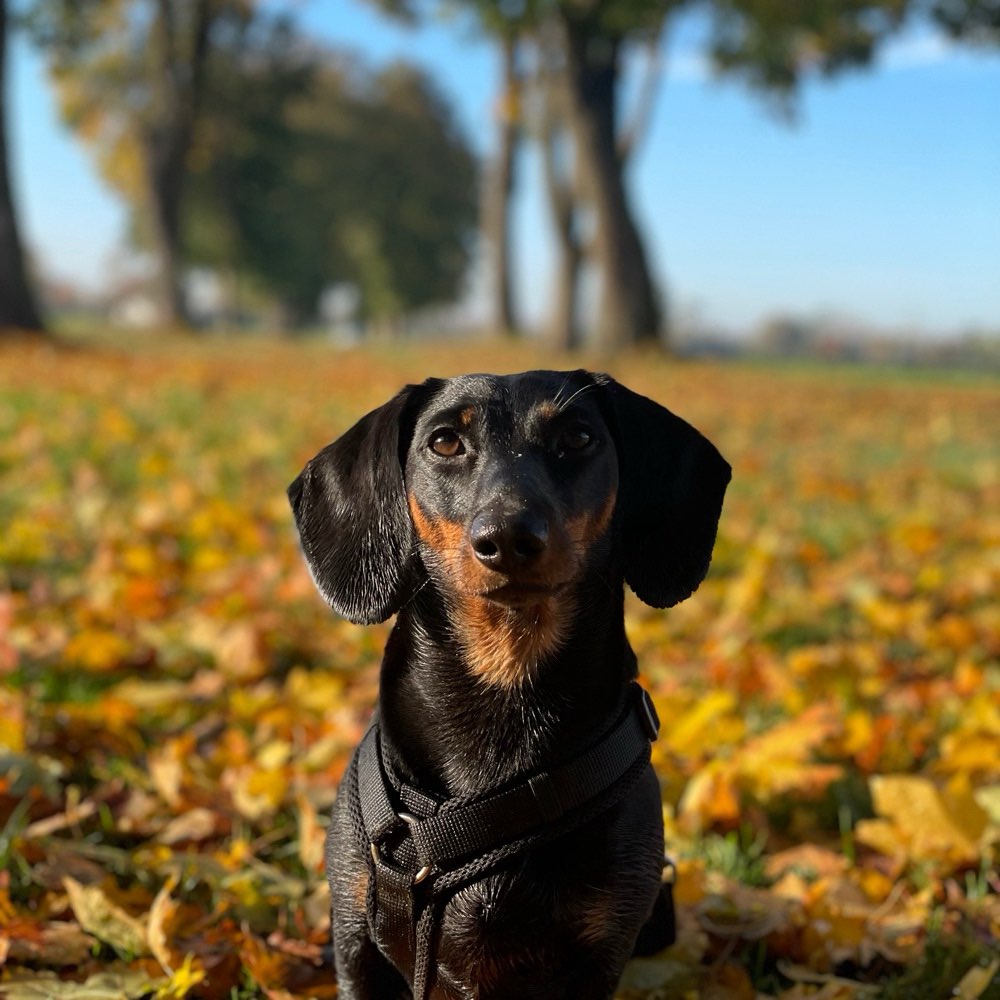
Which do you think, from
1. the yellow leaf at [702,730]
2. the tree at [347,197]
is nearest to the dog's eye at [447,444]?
the yellow leaf at [702,730]

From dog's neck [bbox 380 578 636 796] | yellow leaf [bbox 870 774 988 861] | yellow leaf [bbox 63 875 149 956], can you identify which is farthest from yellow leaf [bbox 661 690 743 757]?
yellow leaf [bbox 63 875 149 956]

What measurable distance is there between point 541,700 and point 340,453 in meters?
0.57

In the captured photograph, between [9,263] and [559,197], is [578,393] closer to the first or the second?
[9,263]

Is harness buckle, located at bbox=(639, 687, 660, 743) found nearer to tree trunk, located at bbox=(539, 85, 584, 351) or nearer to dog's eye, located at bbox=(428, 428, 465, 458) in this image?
dog's eye, located at bbox=(428, 428, 465, 458)

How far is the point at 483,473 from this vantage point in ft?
6.03

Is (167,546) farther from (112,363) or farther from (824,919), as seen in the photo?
(112,363)

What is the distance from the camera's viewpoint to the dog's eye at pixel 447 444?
1935mm

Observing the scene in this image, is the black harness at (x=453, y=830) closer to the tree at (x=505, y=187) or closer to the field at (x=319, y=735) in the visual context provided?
the field at (x=319, y=735)

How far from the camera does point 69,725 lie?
3.50 meters

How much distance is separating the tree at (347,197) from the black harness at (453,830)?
46826 mm

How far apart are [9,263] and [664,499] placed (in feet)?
56.5

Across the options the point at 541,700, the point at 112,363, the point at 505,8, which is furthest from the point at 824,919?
the point at 505,8

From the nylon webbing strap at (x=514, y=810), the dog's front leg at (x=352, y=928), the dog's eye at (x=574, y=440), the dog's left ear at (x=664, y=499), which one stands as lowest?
the dog's front leg at (x=352, y=928)

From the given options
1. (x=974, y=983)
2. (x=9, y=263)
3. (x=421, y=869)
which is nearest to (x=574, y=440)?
(x=421, y=869)
